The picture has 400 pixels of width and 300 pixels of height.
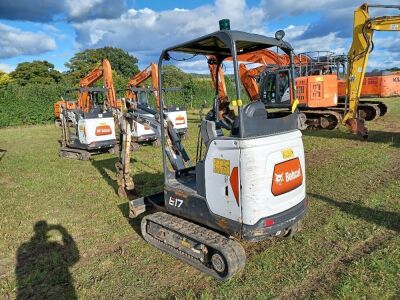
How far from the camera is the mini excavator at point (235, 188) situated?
149 inches

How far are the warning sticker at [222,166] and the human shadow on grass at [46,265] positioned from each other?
6.72 ft

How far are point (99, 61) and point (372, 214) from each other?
52489 millimetres

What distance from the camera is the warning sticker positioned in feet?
12.7

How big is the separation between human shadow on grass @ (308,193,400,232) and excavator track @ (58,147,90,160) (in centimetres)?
764

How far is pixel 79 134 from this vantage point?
12320mm

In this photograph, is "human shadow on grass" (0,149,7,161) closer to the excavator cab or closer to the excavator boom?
the excavator boom

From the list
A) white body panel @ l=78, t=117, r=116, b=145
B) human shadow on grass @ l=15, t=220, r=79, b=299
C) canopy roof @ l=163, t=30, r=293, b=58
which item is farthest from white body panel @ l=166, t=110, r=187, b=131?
canopy roof @ l=163, t=30, r=293, b=58

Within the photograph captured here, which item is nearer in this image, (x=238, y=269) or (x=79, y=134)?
(x=238, y=269)

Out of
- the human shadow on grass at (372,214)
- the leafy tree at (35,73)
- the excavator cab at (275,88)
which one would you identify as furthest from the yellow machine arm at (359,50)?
the leafy tree at (35,73)

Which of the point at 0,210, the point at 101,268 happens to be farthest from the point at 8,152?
the point at 101,268

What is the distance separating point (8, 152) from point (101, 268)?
10.7 meters

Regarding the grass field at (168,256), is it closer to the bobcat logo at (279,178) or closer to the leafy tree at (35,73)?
the bobcat logo at (279,178)

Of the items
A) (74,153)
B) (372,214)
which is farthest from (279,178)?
(74,153)

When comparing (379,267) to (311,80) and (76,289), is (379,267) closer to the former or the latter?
(76,289)
